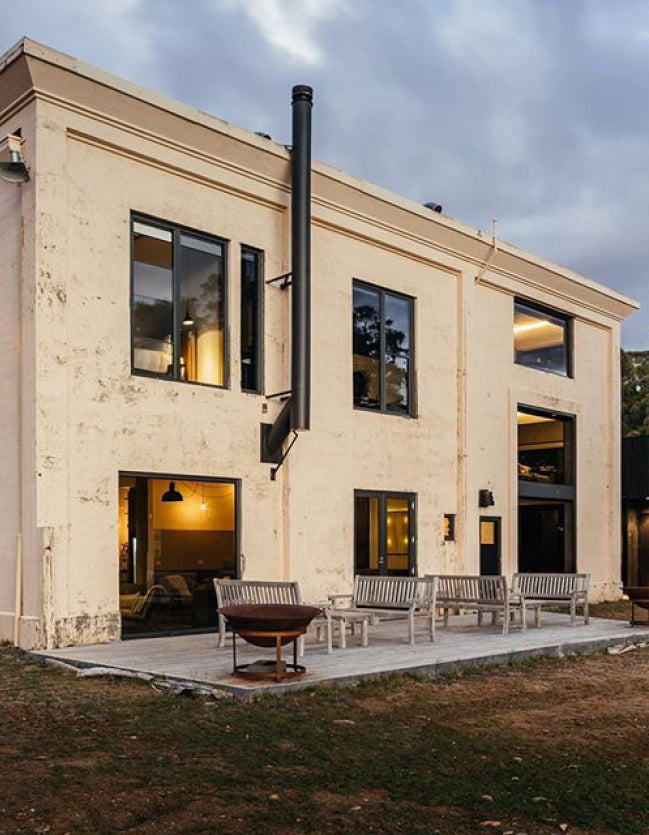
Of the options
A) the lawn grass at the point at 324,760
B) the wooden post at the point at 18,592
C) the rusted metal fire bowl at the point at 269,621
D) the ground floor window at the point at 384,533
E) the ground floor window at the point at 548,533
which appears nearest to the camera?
the lawn grass at the point at 324,760

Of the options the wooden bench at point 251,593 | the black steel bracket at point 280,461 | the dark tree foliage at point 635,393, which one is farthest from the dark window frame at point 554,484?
the dark tree foliage at point 635,393

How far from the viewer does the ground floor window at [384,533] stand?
1475 cm

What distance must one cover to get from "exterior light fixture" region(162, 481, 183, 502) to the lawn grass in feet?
11.6

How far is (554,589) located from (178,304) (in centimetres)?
738

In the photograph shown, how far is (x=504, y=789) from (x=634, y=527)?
19.2m

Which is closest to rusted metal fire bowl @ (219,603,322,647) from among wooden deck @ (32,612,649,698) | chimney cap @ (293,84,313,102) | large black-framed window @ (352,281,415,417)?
wooden deck @ (32,612,649,698)

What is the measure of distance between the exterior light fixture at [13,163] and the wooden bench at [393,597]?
6378 mm

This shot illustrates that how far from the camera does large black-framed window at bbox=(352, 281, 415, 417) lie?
15.1 meters

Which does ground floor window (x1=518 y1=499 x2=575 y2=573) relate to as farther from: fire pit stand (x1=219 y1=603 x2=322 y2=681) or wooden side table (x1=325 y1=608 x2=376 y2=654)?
fire pit stand (x1=219 y1=603 x2=322 y2=681)

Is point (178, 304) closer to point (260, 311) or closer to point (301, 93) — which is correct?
point (260, 311)

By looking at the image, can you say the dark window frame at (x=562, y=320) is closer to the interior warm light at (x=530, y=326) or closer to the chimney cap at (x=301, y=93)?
the interior warm light at (x=530, y=326)

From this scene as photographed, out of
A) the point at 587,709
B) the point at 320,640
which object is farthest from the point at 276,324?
the point at 587,709

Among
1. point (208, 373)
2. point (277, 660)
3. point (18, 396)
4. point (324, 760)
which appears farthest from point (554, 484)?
point (324, 760)

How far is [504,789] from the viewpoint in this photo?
5500 mm
